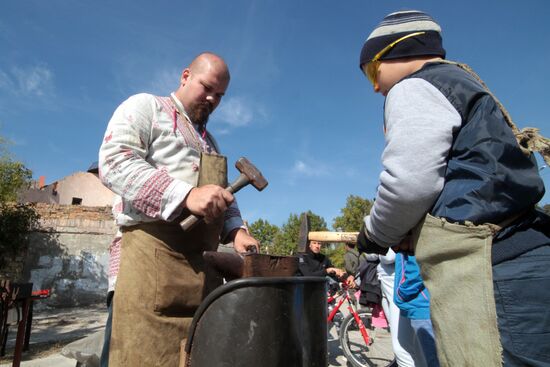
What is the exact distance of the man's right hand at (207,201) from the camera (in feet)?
4.59

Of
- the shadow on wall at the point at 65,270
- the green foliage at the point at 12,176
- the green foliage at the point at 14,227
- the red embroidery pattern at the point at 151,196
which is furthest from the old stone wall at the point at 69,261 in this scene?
the red embroidery pattern at the point at 151,196

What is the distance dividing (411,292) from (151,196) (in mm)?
2141

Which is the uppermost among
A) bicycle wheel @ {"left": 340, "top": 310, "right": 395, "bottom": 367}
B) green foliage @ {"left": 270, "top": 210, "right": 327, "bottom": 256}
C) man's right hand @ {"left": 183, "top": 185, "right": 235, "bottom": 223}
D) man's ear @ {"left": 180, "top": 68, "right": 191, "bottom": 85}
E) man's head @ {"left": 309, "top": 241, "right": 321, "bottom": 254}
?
green foliage @ {"left": 270, "top": 210, "right": 327, "bottom": 256}

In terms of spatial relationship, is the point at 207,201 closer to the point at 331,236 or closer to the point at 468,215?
the point at 468,215

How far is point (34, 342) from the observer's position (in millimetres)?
6332

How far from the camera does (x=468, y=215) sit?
1.09 m

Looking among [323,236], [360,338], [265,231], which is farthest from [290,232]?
[323,236]

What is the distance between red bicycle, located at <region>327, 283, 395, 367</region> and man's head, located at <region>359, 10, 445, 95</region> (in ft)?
14.7

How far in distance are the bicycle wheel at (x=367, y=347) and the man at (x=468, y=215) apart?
4472 mm

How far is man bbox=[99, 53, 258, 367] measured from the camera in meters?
1.44

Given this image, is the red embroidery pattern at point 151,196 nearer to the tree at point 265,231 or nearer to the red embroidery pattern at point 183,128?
the red embroidery pattern at point 183,128

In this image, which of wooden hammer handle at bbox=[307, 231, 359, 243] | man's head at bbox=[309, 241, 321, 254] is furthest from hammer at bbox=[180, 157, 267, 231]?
man's head at bbox=[309, 241, 321, 254]

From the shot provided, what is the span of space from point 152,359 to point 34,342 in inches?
260

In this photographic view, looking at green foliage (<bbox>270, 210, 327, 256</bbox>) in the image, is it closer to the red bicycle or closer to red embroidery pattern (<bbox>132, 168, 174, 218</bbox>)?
the red bicycle
